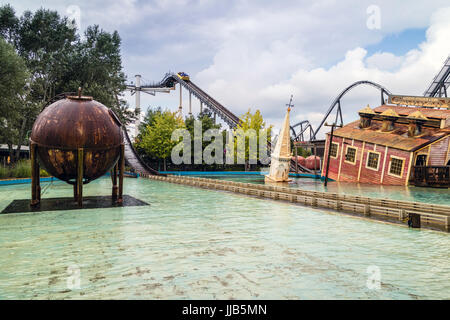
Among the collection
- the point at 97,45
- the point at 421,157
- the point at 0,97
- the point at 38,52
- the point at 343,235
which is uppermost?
the point at 97,45

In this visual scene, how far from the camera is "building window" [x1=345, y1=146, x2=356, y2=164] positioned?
143 ft

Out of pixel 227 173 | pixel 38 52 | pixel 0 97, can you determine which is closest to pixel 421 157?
pixel 227 173

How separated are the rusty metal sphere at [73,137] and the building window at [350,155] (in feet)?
112

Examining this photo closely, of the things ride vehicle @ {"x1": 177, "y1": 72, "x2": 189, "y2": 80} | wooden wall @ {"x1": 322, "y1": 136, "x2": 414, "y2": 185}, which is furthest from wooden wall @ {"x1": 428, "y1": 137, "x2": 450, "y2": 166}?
ride vehicle @ {"x1": 177, "y1": 72, "x2": 189, "y2": 80}

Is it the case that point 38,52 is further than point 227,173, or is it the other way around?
point 227,173

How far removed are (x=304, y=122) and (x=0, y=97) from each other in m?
67.9

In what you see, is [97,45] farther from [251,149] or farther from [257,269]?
[257,269]

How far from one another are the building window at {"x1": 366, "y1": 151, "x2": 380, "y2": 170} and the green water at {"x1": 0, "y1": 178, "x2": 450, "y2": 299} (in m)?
26.9

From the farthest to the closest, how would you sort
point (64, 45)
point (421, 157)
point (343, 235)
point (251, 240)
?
point (64, 45), point (421, 157), point (343, 235), point (251, 240)

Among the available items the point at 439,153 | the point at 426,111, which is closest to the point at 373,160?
the point at 439,153

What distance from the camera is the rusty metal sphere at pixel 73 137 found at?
54.2ft

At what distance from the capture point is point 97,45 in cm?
5853

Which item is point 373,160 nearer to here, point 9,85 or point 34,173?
point 34,173

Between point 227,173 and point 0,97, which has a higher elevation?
point 0,97
